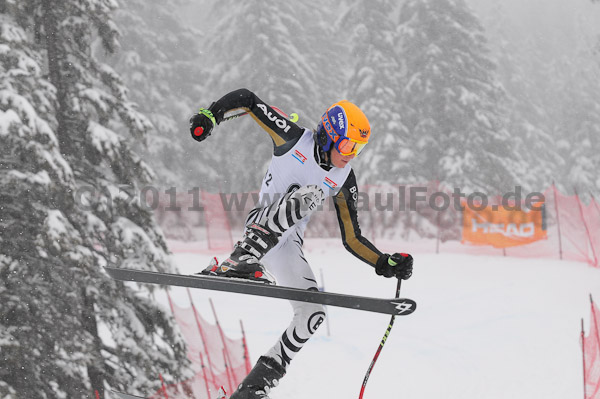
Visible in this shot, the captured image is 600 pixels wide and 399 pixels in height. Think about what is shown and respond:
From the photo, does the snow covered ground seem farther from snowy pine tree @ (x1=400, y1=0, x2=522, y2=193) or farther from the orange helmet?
the orange helmet

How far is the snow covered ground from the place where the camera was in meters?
10.7

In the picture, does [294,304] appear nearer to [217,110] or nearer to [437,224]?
[217,110]

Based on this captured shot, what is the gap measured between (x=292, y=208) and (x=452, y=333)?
32.9ft

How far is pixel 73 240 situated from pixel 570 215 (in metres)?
14.3

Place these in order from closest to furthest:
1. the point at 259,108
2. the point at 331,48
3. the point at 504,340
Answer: the point at 259,108, the point at 504,340, the point at 331,48

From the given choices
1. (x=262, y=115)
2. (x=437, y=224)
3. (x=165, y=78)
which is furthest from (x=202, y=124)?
(x=165, y=78)

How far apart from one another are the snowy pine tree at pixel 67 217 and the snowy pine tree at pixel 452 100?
15245 mm

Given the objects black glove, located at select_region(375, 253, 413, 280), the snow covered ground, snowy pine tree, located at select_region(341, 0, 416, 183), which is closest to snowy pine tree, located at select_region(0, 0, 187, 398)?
the snow covered ground

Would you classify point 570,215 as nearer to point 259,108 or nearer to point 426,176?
point 426,176

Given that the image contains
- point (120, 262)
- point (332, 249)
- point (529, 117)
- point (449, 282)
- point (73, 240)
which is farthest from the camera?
point (529, 117)

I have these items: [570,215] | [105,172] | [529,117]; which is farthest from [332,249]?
[529,117]

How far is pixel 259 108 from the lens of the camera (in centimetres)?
442

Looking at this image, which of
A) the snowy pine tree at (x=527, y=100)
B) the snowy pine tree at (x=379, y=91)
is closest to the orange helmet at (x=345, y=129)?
the snowy pine tree at (x=379, y=91)

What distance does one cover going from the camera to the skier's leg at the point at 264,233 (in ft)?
12.8
